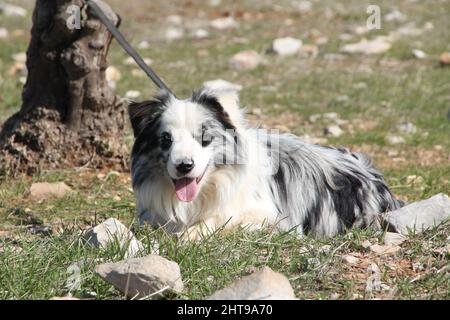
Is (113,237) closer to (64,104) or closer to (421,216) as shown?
(421,216)

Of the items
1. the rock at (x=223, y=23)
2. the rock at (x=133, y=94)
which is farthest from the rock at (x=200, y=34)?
the rock at (x=133, y=94)

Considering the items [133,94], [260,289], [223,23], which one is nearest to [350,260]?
[260,289]

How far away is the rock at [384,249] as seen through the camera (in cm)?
448

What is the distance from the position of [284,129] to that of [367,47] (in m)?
4.08

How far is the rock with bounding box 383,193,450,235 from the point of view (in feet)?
16.2

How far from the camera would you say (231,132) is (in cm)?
534

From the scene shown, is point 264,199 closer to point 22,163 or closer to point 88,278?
point 88,278

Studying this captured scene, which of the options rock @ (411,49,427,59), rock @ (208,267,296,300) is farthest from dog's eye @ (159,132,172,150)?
rock @ (411,49,427,59)

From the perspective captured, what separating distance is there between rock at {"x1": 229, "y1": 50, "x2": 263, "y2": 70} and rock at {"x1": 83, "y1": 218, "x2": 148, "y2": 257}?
7032mm

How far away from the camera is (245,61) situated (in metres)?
11.6

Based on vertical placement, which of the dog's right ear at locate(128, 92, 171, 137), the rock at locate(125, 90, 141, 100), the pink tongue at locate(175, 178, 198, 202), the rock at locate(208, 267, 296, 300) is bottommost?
the rock at locate(208, 267, 296, 300)

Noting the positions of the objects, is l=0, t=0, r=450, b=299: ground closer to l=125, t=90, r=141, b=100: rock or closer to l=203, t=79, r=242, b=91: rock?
l=125, t=90, r=141, b=100: rock

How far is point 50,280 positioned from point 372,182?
2421 millimetres

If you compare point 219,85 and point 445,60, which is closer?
point 219,85
